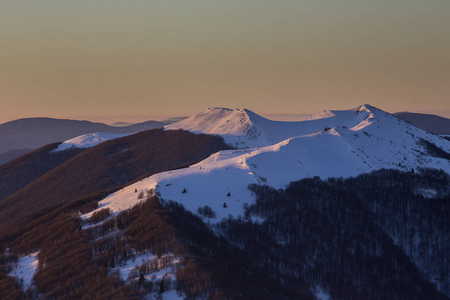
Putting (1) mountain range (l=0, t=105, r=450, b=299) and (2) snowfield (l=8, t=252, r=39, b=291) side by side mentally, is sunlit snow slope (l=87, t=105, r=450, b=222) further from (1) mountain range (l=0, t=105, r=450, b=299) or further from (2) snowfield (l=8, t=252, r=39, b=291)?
(2) snowfield (l=8, t=252, r=39, b=291)

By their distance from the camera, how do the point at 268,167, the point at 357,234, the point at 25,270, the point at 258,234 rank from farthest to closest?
the point at 268,167
the point at 357,234
the point at 258,234
the point at 25,270

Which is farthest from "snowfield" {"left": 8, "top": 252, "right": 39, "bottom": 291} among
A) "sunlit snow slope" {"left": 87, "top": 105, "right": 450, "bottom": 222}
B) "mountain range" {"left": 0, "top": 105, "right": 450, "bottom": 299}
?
"sunlit snow slope" {"left": 87, "top": 105, "right": 450, "bottom": 222}

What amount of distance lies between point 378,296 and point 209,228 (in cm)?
3514

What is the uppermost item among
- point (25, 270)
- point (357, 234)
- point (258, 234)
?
point (258, 234)

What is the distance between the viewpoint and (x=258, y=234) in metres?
82.4

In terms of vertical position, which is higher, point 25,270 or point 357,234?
point 25,270

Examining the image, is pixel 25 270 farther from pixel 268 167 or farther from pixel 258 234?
pixel 268 167

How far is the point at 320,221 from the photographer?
9419 centimetres

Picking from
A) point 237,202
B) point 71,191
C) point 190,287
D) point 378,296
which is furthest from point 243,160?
point 71,191

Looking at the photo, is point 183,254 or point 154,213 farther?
point 154,213

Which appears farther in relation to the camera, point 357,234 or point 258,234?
point 357,234

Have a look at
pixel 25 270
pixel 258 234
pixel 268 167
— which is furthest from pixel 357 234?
pixel 25 270

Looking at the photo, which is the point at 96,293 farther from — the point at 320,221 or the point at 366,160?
the point at 366,160

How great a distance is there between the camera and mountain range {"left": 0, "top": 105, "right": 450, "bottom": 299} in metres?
58.6
